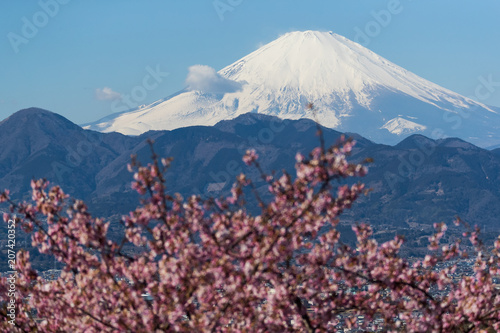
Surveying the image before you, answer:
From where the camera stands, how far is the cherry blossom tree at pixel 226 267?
35.2 feet

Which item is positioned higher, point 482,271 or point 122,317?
point 122,317

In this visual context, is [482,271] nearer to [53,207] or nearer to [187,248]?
[187,248]

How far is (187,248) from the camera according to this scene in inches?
422

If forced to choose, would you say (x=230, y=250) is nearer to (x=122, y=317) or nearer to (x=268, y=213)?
(x=268, y=213)

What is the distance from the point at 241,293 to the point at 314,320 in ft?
7.02

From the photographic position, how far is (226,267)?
10.6 meters

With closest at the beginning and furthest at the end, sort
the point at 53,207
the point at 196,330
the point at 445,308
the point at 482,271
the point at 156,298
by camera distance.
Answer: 1. the point at 196,330
2. the point at 156,298
3. the point at 53,207
4. the point at 445,308
5. the point at 482,271

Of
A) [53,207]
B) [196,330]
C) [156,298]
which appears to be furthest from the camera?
[53,207]

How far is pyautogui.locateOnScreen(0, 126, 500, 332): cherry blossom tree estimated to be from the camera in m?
10.7

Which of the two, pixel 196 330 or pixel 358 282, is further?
pixel 358 282

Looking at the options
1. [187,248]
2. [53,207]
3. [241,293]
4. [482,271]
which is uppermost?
[53,207]

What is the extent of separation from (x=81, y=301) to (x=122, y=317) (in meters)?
1.29

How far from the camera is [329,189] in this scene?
10.5 m

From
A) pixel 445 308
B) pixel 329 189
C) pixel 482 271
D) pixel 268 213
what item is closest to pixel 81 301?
pixel 268 213
